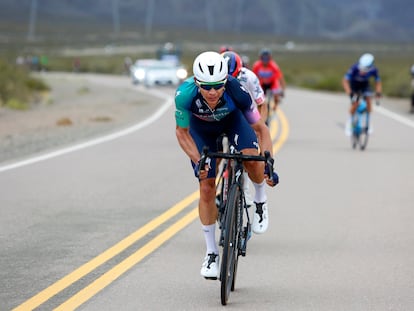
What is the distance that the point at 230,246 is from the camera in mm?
7672

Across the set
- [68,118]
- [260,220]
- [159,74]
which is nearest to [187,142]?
[260,220]

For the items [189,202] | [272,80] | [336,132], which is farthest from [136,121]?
[189,202]

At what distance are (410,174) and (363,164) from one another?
1.47 metres

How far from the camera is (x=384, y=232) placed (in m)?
10.9

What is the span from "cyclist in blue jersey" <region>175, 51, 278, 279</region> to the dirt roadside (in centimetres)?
970

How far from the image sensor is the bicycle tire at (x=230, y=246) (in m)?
7.48

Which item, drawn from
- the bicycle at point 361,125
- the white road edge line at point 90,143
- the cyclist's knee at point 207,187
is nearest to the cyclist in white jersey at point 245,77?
the cyclist's knee at point 207,187

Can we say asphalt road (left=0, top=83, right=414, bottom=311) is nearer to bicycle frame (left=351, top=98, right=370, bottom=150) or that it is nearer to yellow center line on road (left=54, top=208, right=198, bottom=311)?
yellow center line on road (left=54, top=208, right=198, bottom=311)

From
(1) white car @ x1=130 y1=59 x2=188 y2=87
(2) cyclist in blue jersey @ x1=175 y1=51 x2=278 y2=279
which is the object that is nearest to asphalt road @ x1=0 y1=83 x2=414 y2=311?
(2) cyclist in blue jersey @ x1=175 y1=51 x2=278 y2=279

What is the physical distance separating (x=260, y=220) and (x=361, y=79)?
1178 cm

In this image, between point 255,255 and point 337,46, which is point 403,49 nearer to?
point 337,46

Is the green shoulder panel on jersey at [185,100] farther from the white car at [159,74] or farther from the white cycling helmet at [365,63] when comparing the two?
the white car at [159,74]

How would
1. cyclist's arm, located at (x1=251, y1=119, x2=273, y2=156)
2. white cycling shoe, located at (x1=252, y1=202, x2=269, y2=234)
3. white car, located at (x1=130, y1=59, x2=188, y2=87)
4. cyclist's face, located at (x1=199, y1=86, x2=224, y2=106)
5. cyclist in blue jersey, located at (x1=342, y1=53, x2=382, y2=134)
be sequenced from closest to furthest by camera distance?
cyclist's face, located at (x1=199, y1=86, x2=224, y2=106)
cyclist's arm, located at (x1=251, y1=119, x2=273, y2=156)
white cycling shoe, located at (x1=252, y1=202, x2=269, y2=234)
cyclist in blue jersey, located at (x1=342, y1=53, x2=382, y2=134)
white car, located at (x1=130, y1=59, x2=188, y2=87)

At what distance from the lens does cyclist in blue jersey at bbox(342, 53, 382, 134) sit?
20500mm
